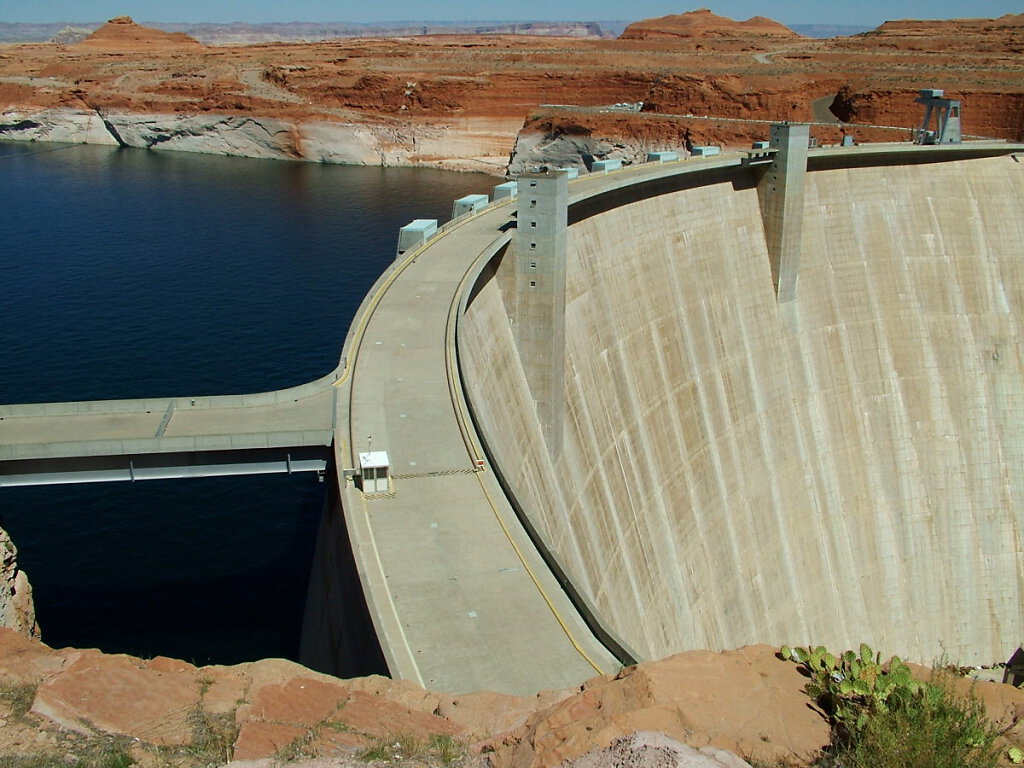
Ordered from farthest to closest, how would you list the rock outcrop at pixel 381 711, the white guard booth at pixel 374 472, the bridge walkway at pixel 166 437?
the bridge walkway at pixel 166 437, the white guard booth at pixel 374 472, the rock outcrop at pixel 381 711

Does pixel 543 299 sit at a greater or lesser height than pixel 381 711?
greater

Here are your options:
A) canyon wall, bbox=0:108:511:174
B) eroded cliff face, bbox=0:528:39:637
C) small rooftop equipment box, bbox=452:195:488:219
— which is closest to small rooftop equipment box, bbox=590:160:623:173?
small rooftop equipment box, bbox=452:195:488:219

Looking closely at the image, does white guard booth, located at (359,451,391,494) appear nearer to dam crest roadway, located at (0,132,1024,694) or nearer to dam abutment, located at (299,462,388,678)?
dam crest roadway, located at (0,132,1024,694)

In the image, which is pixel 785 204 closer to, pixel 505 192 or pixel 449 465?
pixel 505 192

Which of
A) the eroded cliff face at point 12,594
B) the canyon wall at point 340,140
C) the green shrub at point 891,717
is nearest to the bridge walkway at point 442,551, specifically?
the green shrub at point 891,717

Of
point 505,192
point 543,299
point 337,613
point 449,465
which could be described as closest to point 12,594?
point 337,613

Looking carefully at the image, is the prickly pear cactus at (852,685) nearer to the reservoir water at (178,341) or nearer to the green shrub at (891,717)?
the green shrub at (891,717)
